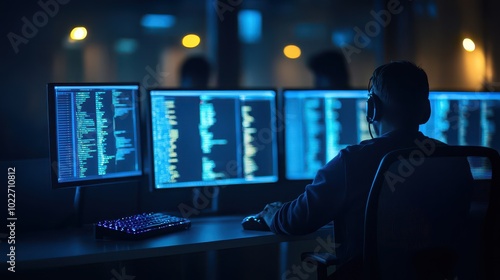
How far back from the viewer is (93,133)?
204 cm

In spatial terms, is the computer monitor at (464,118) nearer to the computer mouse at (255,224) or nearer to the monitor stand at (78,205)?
the computer mouse at (255,224)

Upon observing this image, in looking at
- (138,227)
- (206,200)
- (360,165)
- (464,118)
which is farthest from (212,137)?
(464,118)

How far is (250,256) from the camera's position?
2596 millimetres

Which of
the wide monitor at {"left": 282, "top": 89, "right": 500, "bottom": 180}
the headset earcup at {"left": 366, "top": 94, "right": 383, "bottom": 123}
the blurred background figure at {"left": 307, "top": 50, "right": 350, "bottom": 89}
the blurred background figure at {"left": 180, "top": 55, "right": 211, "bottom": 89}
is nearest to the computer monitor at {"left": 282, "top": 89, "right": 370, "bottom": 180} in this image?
the wide monitor at {"left": 282, "top": 89, "right": 500, "bottom": 180}

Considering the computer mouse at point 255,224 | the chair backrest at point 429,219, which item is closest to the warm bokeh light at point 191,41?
the computer mouse at point 255,224

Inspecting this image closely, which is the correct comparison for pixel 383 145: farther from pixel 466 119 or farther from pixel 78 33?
pixel 78 33

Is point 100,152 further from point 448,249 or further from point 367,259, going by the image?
point 448,249

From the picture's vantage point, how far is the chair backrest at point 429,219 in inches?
60.1

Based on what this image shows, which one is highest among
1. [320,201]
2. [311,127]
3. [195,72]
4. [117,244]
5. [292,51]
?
[292,51]

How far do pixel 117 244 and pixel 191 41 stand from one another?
1616mm

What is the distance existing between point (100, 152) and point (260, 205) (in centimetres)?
74

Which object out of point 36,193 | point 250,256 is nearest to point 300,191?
point 250,256

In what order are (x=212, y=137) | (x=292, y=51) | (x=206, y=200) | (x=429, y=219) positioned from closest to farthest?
(x=429, y=219) < (x=212, y=137) < (x=206, y=200) < (x=292, y=51)

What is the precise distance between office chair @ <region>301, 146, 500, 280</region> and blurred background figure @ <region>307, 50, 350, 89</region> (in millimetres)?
1766
